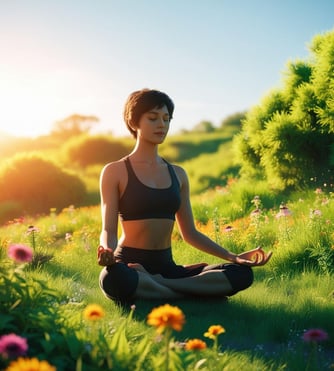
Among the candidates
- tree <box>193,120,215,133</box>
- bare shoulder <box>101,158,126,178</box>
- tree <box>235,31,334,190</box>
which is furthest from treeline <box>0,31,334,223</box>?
tree <box>193,120,215,133</box>

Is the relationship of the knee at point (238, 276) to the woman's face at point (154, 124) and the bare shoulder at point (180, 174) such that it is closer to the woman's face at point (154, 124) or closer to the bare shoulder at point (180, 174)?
the bare shoulder at point (180, 174)

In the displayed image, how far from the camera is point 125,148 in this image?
25797 millimetres

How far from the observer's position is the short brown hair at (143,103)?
4840 mm

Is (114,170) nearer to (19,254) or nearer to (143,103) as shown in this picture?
(143,103)

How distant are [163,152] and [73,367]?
2402 centimetres

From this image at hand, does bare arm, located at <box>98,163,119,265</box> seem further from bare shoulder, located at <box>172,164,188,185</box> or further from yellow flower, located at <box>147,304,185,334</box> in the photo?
yellow flower, located at <box>147,304,185,334</box>

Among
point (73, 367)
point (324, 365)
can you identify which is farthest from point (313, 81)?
point (73, 367)

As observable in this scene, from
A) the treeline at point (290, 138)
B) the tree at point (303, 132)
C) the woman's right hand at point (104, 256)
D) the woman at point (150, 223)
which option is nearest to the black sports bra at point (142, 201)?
the woman at point (150, 223)

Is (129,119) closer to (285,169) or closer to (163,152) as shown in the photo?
(285,169)

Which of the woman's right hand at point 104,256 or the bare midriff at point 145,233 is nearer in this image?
the woman's right hand at point 104,256

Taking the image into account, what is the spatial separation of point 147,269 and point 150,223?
393mm

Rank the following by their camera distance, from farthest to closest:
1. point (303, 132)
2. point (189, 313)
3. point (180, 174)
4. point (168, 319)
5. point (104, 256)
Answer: point (303, 132), point (180, 174), point (189, 313), point (104, 256), point (168, 319)

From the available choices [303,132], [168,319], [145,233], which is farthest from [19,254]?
[303,132]

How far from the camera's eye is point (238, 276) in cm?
483
